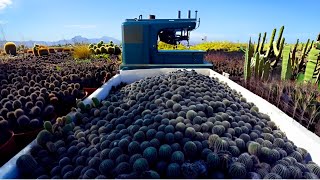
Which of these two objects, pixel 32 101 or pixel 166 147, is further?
pixel 32 101

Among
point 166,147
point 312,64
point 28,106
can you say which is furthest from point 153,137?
point 312,64

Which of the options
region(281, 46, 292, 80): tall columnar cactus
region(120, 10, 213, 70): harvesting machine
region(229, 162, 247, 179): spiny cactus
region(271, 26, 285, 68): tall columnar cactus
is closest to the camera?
region(229, 162, 247, 179): spiny cactus

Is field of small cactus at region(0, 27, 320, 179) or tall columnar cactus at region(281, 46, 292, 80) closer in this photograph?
field of small cactus at region(0, 27, 320, 179)

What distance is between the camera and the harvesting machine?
6727mm

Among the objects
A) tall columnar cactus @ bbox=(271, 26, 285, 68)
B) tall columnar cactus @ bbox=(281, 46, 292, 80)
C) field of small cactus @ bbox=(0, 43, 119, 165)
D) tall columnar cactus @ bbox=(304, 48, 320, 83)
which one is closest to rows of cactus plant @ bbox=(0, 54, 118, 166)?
field of small cactus @ bbox=(0, 43, 119, 165)

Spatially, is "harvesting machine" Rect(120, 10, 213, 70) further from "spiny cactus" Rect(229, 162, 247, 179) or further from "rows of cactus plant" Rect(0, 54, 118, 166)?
"spiny cactus" Rect(229, 162, 247, 179)

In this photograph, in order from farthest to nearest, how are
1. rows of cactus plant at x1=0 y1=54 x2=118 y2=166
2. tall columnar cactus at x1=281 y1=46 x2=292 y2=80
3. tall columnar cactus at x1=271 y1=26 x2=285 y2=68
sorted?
tall columnar cactus at x1=271 y1=26 x2=285 y2=68 < tall columnar cactus at x1=281 y1=46 x2=292 y2=80 < rows of cactus plant at x1=0 y1=54 x2=118 y2=166

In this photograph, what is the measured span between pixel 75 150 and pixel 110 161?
0.52 metres

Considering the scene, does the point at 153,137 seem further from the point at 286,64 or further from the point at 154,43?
the point at 154,43

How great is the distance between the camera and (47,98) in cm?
354

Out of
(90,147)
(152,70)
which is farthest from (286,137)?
(152,70)

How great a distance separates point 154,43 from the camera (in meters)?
6.87

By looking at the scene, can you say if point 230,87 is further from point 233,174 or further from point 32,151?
point 32,151

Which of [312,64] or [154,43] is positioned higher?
[154,43]
